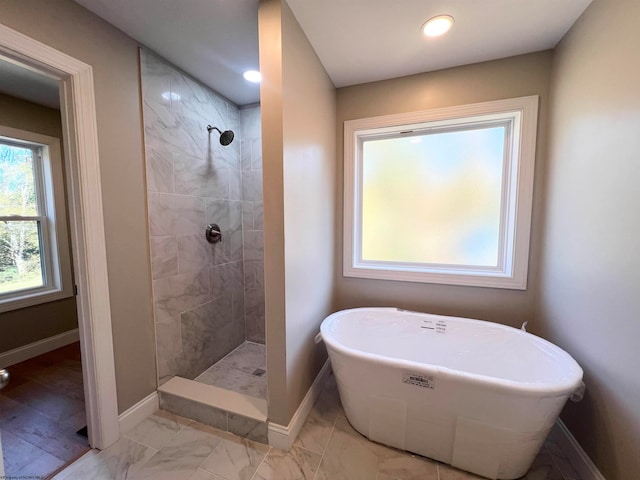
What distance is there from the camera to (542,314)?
5.72 ft

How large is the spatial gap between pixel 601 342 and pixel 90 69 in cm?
290

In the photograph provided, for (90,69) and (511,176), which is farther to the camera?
(511,176)

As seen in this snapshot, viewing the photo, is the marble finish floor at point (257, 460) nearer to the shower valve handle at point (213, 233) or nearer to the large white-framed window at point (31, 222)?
the shower valve handle at point (213, 233)

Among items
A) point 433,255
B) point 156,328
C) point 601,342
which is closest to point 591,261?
point 601,342

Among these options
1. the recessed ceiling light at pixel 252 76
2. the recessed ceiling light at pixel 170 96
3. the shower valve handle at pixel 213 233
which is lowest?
the shower valve handle at pixel 213 233

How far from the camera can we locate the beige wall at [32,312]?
223 cm

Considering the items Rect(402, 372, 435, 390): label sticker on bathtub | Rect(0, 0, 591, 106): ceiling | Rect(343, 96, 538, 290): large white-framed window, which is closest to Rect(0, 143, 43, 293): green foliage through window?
Rect(0, 0, 591, 106): ceiling

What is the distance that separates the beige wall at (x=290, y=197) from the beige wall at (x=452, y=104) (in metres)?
0.46

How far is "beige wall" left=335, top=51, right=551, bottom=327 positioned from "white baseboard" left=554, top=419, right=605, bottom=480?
632 millimetres

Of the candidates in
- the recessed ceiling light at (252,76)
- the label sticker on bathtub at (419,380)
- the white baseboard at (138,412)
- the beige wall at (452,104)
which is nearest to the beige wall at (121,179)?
the white baseboard at (138,412)

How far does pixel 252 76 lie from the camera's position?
196 centimetres

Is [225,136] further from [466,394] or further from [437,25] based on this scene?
[466,394]

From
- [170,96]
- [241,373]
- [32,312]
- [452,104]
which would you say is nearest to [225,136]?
[170,96]

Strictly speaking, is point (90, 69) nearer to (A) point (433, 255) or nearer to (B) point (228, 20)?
(B) point (228, 20)
